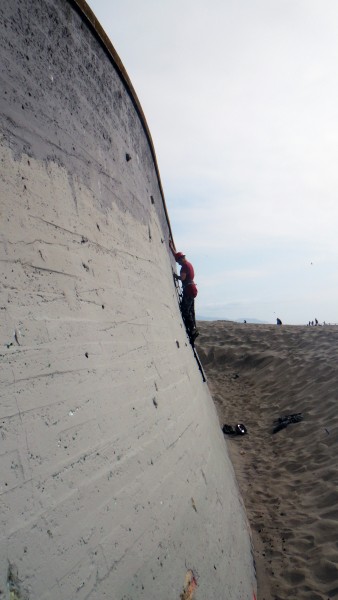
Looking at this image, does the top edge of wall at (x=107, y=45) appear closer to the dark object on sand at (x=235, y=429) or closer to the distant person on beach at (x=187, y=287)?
the distant person on beach at (x=187, y=287)

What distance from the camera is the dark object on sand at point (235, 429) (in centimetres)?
877

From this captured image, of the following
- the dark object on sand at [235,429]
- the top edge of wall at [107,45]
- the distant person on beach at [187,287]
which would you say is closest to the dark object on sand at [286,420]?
the dark object on sand at [235,429]

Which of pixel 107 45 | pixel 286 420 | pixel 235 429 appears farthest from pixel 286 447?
pixel 107 45

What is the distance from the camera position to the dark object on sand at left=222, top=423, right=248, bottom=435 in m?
8.77

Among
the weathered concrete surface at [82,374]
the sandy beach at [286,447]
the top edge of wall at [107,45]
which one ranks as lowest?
the sandy beach at [286,447]

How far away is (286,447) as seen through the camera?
25.2 ft

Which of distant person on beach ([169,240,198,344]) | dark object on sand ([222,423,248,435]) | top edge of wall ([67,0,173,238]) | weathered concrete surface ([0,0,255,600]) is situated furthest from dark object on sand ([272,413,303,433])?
top edge of wall ([67,0,173,238])

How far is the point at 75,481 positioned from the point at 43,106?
1.92m

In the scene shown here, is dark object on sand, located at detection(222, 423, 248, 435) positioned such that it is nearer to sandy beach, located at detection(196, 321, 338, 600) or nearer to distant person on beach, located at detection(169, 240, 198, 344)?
sandy beach, located at detection(196, 321, 338, 600)

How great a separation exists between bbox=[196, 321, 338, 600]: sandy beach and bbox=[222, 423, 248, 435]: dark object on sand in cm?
11

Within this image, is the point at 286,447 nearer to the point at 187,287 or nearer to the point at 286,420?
the point at 286,420

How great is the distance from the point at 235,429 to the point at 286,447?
1.37m

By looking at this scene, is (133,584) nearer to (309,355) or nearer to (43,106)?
(43,106)

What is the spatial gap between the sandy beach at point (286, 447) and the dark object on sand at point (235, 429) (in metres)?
0.11
